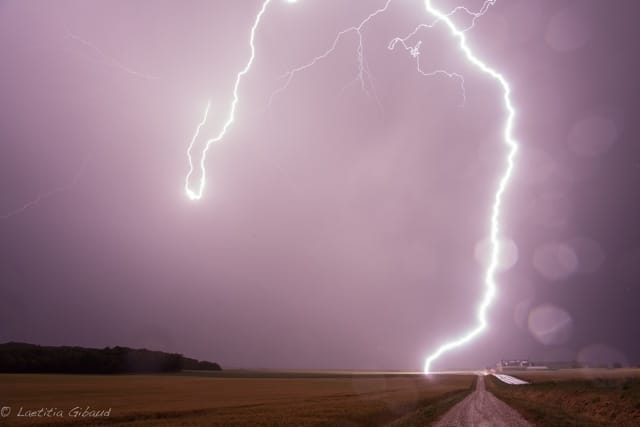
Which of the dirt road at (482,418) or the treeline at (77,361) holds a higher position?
the treeline at (77,361)

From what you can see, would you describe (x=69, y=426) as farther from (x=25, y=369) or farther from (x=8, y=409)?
(x=25, y=369)

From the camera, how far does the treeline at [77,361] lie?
62469mm

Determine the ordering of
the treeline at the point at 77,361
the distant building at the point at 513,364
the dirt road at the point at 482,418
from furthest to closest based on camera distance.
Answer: the distant building at the point at 513,364 < the treeline at the point at 77,361 < the dirt road at the point at 482,418

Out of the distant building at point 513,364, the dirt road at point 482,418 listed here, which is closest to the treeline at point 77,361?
the dirt road at point 482,418

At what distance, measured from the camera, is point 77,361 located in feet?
228

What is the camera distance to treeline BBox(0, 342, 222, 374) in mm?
62469

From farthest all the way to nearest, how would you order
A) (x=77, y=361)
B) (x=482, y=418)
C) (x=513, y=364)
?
1. (x=513, y=364)
2. (x=77, y=361)
3. (x=482, y=418)

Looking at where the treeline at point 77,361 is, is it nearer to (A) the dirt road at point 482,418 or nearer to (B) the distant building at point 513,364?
(A) the dirt road at point 482,418

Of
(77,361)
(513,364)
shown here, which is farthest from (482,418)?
(513,364)

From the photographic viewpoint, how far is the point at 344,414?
2119 cm

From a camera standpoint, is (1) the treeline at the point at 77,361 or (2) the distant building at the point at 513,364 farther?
(2) the distant building at the point at 513,364

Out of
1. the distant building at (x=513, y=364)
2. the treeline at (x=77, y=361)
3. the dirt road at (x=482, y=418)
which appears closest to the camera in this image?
the dirt road at (x=482, y=418)

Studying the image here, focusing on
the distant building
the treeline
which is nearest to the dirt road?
the treeline

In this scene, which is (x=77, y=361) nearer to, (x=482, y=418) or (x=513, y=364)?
(x=482, y=418)
